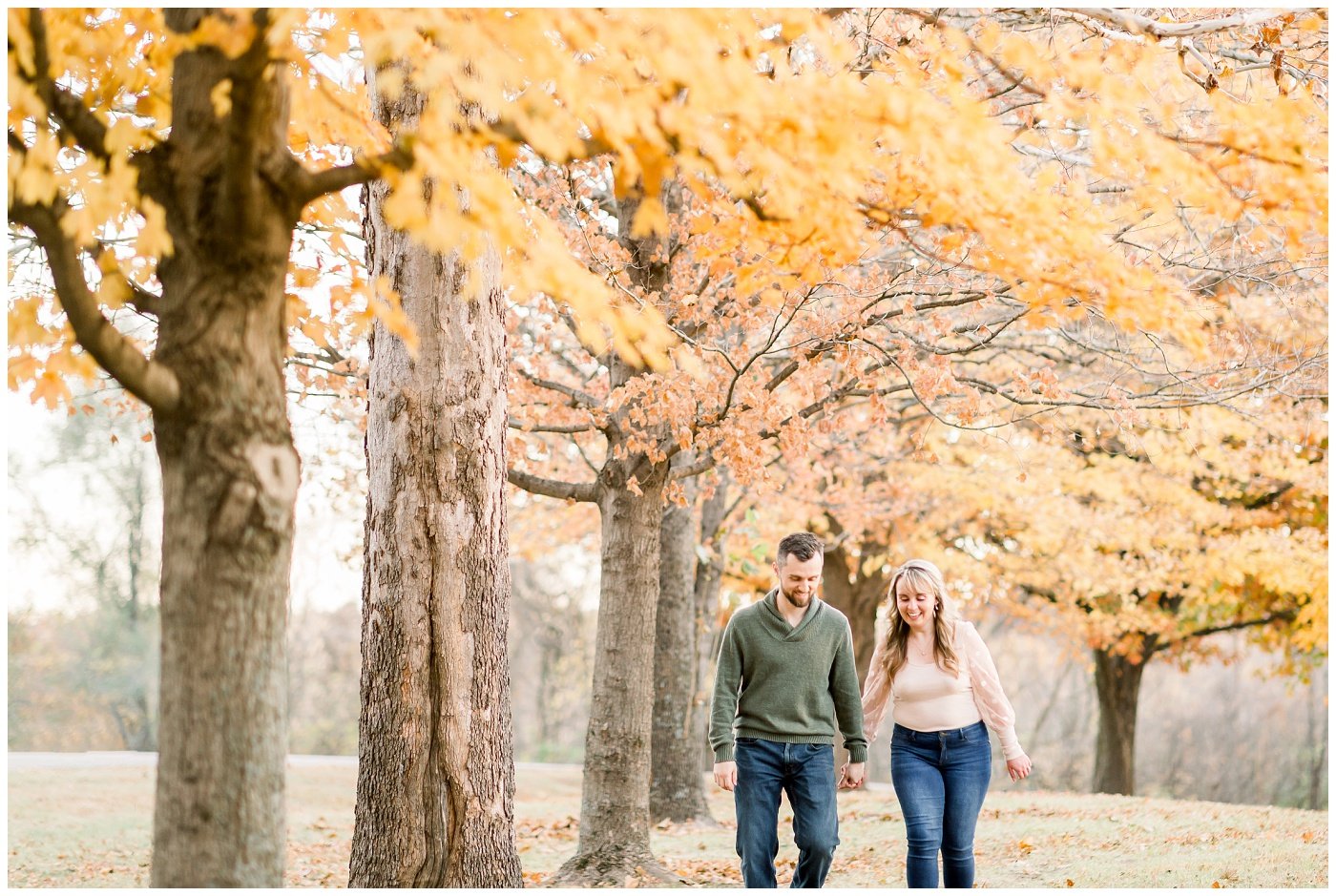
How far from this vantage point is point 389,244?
224 inches

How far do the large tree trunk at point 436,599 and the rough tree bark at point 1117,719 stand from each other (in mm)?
14753

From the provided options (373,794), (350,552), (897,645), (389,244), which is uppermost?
(389,244)

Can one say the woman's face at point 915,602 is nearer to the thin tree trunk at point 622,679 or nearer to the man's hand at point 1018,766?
the man's hand at point 1018,766

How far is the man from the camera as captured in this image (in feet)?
16.8

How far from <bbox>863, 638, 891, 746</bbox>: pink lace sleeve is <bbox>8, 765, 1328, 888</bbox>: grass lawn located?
2.99 meters

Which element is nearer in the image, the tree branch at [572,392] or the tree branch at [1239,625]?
the tree branch at [572,392]

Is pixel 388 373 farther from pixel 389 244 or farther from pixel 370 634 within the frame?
pixel 370 634

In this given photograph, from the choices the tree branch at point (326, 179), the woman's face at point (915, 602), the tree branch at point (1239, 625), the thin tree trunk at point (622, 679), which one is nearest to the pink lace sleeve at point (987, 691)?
the woman's face at point (915, 602)

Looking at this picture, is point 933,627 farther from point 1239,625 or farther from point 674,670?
point 1239,625

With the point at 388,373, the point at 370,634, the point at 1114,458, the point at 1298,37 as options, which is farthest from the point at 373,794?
the point at 1114,458

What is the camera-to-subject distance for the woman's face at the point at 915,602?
5.46 meters

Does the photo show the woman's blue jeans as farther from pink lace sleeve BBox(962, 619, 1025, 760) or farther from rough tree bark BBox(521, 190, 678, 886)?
rough tree bark BBox(521, 190, 678, 886)

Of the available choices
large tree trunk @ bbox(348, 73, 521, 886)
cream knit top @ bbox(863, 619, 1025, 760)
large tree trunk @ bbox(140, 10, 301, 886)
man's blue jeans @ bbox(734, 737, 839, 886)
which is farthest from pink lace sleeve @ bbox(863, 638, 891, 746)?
large tree trunk @ bbox(140, 10, 301, 886)

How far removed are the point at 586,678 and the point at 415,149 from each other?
30359mm
